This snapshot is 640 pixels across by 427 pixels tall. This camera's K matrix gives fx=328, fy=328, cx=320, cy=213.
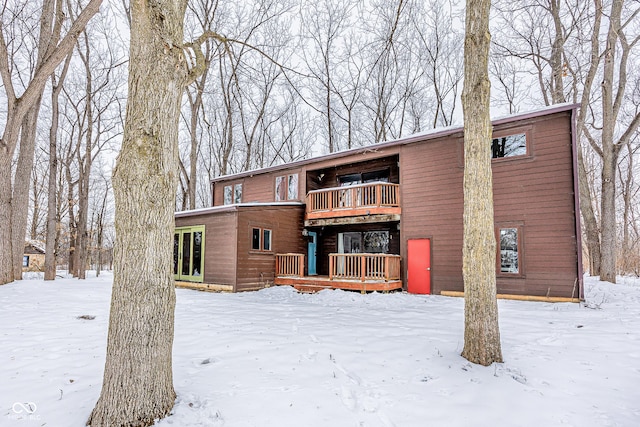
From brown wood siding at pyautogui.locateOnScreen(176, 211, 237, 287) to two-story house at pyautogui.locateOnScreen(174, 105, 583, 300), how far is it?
4cm

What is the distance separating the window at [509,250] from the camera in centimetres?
879

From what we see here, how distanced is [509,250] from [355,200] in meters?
5.04

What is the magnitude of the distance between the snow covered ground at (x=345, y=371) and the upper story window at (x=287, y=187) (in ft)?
27.1

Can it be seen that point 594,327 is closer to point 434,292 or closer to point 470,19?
point 434,292

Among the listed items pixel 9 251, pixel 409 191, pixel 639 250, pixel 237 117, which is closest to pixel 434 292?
pixel 409 191

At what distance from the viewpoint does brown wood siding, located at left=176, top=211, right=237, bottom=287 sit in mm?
10906

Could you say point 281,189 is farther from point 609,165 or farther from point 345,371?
point 609,165

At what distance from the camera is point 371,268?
1059 cm

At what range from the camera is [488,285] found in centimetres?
383

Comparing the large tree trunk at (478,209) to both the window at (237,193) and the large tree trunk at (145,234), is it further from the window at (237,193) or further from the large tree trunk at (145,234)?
the window at (237,193)

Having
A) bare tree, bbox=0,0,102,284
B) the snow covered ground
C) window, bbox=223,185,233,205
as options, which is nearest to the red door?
the snow covered ground

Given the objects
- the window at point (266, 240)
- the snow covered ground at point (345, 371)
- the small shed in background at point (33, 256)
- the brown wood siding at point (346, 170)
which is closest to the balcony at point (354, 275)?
the window at point (266, 240)

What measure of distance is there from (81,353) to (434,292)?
28.6 feet

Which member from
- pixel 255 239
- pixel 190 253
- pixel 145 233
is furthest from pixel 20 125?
pixel 145 233
